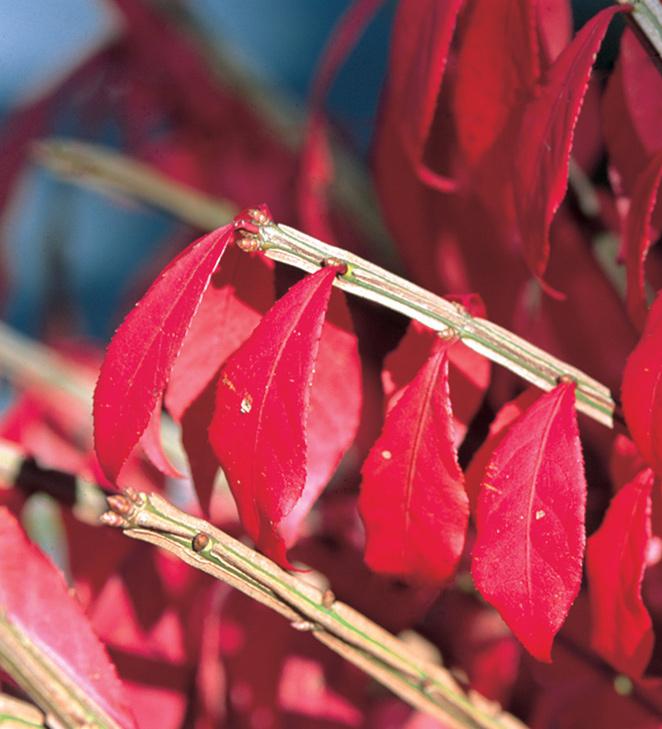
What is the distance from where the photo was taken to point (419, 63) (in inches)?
12.6

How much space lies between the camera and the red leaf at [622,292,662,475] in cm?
26

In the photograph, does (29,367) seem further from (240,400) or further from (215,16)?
(215,16)

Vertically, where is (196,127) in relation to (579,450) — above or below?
above

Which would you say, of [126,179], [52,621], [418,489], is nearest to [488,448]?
[418,489]

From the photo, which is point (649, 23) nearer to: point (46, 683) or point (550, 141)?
point (550, 141)

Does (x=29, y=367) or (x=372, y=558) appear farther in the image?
(x=29, y=367)

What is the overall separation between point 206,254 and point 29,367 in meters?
0.23

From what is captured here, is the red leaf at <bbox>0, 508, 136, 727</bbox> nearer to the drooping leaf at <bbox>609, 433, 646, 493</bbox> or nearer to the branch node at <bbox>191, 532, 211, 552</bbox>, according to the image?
the branch node at <bbox>191, 532, 211, 552</bbox>

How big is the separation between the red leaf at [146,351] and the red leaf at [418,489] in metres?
0.06

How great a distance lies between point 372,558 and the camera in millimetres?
294

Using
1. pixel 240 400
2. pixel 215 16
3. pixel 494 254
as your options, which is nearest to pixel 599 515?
Result: pixel 494 254

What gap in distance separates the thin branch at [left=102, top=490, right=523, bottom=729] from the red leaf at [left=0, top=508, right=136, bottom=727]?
5 cm

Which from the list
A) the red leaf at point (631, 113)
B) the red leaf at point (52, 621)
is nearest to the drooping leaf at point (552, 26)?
the red leaf at point (631, 113)

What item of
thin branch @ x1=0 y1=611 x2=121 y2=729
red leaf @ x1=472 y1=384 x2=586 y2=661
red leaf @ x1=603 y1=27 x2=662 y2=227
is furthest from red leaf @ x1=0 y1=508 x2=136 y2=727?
red leaf @ x1=603 y1=27 x2=662 y2=227
